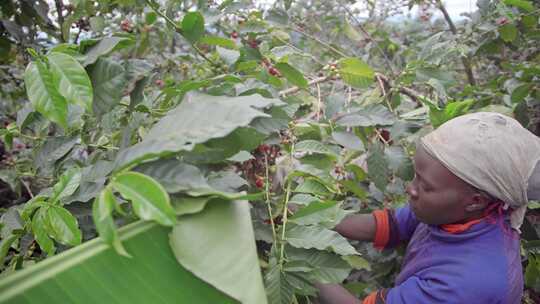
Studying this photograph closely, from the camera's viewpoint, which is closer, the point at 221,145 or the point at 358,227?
the point at 221,145

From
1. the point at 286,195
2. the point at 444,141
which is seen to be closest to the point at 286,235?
the point at 286,195

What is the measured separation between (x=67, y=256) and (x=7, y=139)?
2.67 feet

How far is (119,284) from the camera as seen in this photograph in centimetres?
57

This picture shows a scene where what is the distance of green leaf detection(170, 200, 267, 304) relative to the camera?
58 centimetres

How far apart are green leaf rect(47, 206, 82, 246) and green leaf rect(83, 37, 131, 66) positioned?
278mm

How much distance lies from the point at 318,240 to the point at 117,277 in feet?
1.79

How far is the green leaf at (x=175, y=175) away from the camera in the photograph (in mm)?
613

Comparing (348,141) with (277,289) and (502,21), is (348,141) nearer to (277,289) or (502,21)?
(277,289)

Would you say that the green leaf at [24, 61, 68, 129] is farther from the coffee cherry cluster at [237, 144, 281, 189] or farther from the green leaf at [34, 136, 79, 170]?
the coffee cherry cluster at [237, 144, 281, 189]

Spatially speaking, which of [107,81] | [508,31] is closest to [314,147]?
[107,81]

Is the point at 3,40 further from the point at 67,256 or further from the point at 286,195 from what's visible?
the point at 67,256

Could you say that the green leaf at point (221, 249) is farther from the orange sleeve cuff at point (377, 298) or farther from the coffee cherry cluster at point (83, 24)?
the coffee cherry cluster at point (83, 24)

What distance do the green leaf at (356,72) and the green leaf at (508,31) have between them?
89cm

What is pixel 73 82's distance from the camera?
2.52ft
